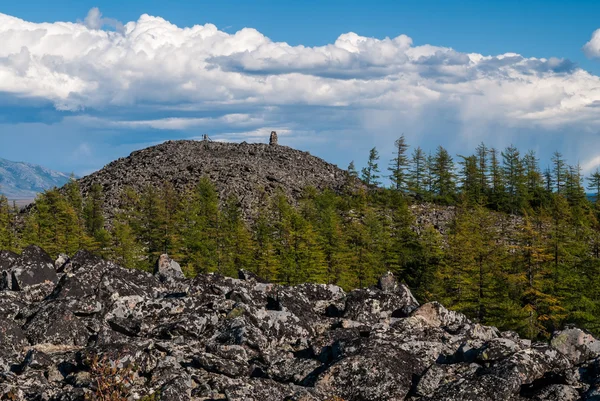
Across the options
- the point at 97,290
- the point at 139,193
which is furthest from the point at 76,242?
the point at 97,290

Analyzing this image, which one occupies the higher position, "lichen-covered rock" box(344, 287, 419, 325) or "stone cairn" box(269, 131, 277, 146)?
"stone cairn" box(269, 131, 277, 146)

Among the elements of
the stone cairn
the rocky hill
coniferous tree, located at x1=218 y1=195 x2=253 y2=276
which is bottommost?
coniferous tree, located at x1=218 y1=195 x2=253 y2=276

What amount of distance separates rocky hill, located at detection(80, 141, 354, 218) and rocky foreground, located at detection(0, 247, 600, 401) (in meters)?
90.8

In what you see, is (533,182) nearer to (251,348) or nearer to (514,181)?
(514,181)

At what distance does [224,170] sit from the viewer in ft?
420

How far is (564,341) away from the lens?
18703 millimetres

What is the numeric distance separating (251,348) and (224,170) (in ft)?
366

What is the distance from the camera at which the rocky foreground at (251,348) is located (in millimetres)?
14938

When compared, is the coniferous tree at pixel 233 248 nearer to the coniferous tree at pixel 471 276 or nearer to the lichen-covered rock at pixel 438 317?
the coniferous tree at pixel 471 276

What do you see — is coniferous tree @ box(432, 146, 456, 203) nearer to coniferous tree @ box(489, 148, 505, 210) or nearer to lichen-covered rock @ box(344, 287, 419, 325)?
coniferous tree @ box(489, 148, 505, 210)

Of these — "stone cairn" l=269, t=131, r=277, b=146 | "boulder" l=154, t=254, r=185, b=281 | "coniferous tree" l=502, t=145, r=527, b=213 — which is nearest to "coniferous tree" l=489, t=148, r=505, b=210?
"coniferous tree" l=502, t=145, r=527, b=213

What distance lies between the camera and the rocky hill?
12212 centimetres

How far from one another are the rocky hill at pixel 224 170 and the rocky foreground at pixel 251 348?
90.8 m

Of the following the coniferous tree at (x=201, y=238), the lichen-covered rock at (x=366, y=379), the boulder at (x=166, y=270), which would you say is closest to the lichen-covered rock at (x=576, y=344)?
the lichen-covered rock at (x=366, y=379)
